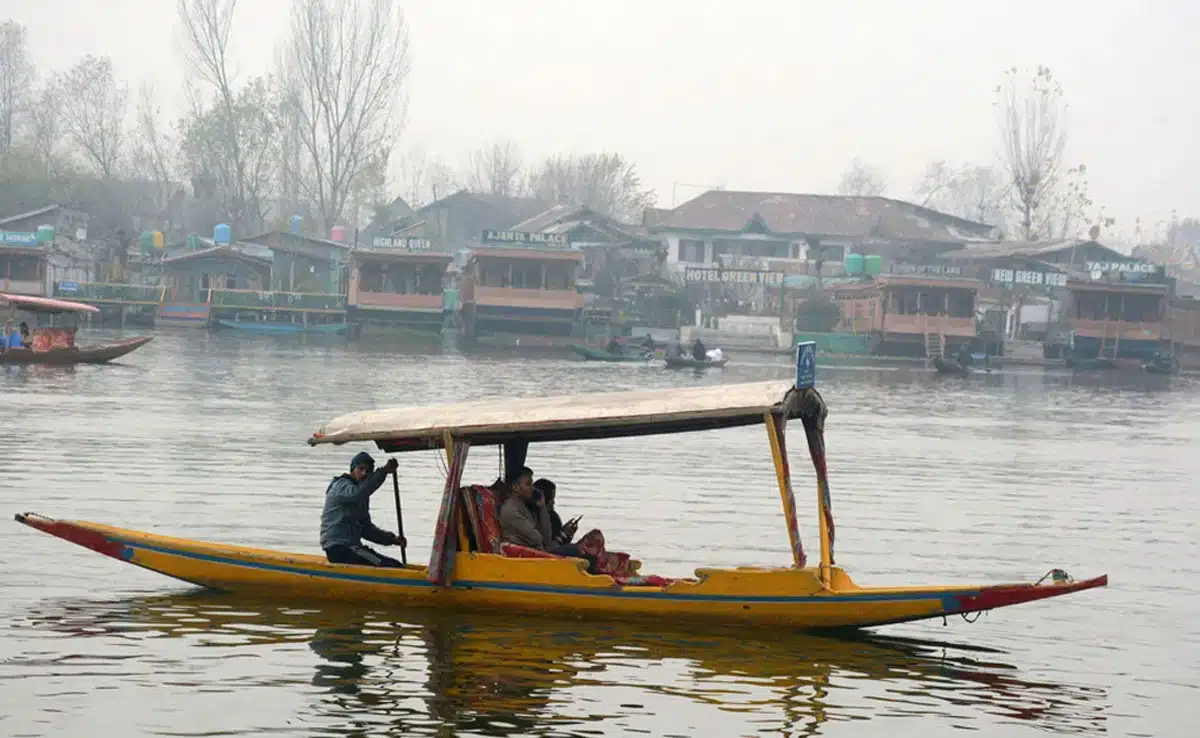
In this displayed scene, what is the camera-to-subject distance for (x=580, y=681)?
9.84 meters

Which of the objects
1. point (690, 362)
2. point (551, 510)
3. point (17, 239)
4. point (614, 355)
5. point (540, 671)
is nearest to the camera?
point (540, 671)

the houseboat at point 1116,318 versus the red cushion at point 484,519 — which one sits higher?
the houseboat at point 1116,318

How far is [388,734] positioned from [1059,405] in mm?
33786

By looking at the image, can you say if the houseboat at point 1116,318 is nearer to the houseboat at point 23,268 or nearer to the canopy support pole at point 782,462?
the houseboat at point 23,268

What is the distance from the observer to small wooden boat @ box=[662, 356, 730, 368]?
159 ft

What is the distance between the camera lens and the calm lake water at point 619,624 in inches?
365

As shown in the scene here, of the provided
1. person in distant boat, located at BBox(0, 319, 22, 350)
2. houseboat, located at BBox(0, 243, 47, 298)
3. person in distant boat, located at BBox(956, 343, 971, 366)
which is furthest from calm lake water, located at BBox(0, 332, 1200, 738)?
houseboat, located at BBox(0, 243, 47, 298)

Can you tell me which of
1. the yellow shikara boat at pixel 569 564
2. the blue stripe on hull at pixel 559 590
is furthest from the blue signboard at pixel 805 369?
the blue stripe on hull at pixel 559 590

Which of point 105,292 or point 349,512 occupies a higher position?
point 105,292

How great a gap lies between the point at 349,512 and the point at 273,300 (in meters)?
51.6

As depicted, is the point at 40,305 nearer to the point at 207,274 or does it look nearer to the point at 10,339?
the point at 10,339

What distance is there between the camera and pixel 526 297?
60.8m

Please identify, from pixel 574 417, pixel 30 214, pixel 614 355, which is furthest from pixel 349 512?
pixel 30 214

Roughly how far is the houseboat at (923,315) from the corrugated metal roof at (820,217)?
1142 cm
